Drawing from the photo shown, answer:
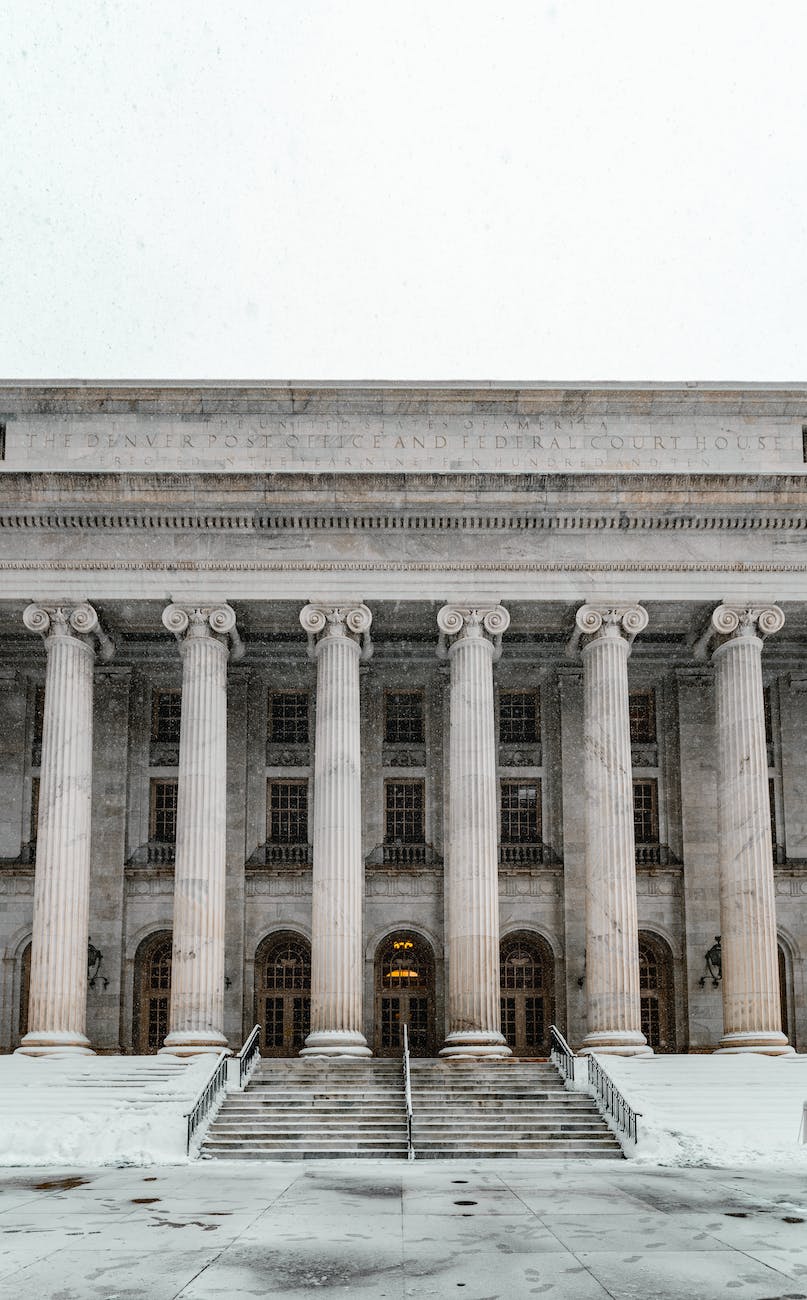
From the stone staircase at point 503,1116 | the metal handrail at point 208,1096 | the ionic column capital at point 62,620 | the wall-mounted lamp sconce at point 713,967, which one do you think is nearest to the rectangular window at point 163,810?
the ionic column capital at point 62,620

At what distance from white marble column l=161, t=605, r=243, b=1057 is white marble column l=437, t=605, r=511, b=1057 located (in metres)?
5.48

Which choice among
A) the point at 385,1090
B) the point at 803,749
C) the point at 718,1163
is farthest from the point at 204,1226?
the point at 803,749

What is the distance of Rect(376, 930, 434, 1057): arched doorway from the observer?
39.1 meters

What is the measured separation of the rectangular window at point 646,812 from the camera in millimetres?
40812

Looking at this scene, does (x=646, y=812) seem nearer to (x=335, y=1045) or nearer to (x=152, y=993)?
(x=335, y=1045)

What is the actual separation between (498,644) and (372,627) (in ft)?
11.6

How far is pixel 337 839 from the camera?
3422cm

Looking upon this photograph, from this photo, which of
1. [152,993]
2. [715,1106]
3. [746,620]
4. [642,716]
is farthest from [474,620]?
[152,993]

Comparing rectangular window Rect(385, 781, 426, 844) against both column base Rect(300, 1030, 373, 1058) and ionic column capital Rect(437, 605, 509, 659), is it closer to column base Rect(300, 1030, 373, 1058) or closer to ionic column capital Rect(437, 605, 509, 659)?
ionic column capital Rect(437, 605, 509, 659)

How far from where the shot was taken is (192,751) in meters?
34.6

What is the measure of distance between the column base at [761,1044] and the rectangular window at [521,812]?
29.7ft

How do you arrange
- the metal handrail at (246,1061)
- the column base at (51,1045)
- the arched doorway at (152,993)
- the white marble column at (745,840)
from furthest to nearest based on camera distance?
Answer: the arched doorway at (152,993) → the white marble column at (745,840) → the column base at (51,1045) → the metal handrail at (246,1061)

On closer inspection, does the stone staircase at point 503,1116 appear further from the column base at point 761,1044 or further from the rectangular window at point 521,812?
the rectangular window at point 521,812

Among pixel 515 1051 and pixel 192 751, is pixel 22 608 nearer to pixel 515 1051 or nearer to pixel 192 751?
pixel 192 751
